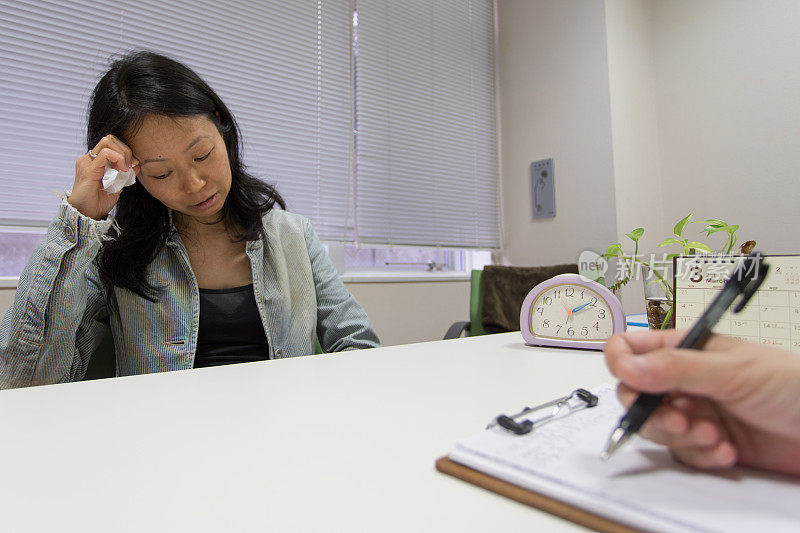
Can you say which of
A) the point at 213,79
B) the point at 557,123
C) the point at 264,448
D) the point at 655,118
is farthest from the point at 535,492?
the point at 655,118

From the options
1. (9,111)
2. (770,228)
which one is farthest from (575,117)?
(9,111)

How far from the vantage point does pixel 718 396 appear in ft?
0.86

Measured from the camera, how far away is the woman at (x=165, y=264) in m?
1.04

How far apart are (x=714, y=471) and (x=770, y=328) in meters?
0.59

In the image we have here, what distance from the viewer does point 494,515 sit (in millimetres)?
296

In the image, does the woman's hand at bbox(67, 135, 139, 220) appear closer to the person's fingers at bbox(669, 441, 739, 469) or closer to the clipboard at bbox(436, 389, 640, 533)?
the clipboard at bbox(436, 389, 640, 533)

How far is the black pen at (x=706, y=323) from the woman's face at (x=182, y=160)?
3.57 feet

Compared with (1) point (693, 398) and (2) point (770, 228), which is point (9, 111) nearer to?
(1) point (693, 398)

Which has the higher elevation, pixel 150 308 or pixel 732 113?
pixel 732 113

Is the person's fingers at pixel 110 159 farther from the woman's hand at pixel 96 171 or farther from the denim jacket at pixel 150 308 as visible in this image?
the denim jacket at pixel 150 308

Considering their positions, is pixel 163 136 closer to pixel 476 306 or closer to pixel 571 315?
pixel 571 315

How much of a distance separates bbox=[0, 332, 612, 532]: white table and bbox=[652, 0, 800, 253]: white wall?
2181 mm

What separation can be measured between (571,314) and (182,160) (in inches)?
37.6

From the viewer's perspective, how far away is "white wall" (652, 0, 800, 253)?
221cm
